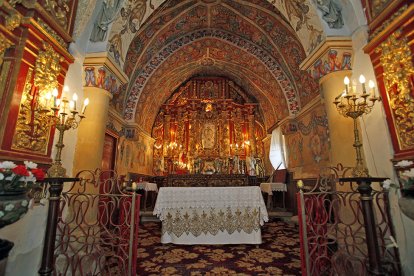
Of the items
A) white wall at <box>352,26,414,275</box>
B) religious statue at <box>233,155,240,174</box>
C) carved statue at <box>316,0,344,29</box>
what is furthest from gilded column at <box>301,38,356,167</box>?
religious statue at <box>233,155,240,174</box>

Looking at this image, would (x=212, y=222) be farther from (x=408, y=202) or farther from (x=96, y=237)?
(x=408, y=202)

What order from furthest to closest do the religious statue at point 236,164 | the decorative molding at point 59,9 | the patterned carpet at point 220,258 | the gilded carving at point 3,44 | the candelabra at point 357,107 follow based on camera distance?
the religious statue at point 236,164, the patterned carpet at point 220,258, the decorative molding at point 59,9, the candelabra at point 357,107, the gilded carving at point 3,44

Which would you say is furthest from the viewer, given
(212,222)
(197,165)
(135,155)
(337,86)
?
(197,165)

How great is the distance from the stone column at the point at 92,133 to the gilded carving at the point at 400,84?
14.2ft

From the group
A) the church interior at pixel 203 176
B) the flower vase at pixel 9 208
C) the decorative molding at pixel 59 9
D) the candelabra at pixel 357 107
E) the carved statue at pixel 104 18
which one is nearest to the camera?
the flower vase at pixel 9 208

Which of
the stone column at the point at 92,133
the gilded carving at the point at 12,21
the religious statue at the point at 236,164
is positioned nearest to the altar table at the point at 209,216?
the stone column at the point at 92,133

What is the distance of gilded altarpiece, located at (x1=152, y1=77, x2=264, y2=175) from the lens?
9539 millimetres

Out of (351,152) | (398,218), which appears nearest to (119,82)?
(351,152)

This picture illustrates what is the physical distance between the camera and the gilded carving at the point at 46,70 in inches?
105

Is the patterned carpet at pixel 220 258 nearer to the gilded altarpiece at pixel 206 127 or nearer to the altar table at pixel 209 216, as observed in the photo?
the altar table at pixel 209 216

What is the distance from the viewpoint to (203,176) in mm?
7039

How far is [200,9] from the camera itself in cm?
661

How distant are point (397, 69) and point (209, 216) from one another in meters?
3.68

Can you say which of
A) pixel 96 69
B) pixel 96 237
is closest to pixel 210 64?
pixel 96 69
